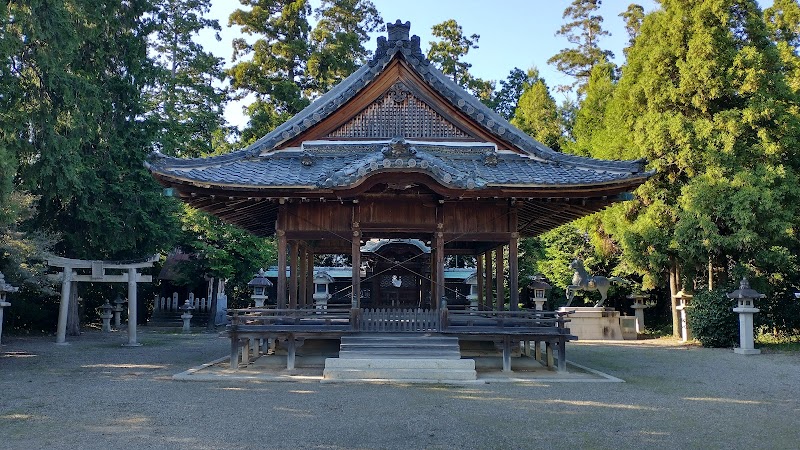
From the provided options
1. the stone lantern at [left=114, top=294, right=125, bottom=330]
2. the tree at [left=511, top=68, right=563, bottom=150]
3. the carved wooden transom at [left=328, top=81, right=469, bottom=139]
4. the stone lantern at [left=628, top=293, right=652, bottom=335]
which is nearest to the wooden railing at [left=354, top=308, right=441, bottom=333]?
the carved wooden transom at [left=328, top=81, right=469, bottom=139]

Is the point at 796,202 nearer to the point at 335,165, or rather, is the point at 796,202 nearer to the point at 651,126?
the point at 651,126

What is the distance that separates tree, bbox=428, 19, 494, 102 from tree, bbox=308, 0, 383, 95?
4135 millimetres

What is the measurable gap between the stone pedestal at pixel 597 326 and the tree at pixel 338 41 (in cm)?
1734

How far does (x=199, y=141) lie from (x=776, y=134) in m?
22.3

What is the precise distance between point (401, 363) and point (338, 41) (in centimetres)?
2514

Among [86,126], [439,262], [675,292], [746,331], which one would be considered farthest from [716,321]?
[86,126]

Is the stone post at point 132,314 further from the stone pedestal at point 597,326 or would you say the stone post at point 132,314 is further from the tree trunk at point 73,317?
the stone pedestal at point 597,326

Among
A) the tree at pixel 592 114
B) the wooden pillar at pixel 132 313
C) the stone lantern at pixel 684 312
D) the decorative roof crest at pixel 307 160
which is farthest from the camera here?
the tree at pixel 592 114

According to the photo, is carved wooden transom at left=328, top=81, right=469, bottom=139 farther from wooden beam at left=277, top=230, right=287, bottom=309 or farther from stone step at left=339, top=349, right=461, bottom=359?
stone step at left=339, top=349, right=461, bottom=359

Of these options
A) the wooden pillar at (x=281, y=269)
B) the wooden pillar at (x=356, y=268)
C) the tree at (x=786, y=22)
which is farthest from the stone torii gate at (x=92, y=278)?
the tree at (x=786, y=22)

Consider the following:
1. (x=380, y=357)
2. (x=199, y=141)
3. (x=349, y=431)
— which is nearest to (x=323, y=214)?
(x=380, y=357)

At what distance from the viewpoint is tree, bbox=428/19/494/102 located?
38.1 metres

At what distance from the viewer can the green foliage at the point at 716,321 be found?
1811cm

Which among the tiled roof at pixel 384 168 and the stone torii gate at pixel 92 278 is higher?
the tiled roof at pixel 384 168
